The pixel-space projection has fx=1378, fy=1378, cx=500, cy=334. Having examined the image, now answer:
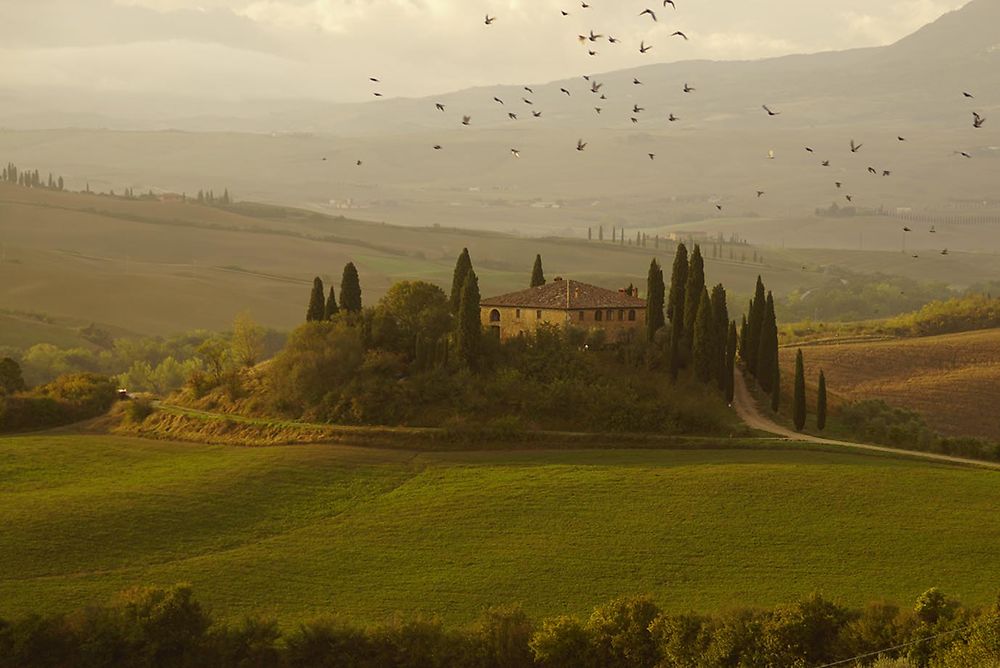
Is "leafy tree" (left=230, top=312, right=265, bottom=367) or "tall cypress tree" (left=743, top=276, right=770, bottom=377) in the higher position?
"tall cypress tree" (left=743, top=276, right=770, bottom=377)

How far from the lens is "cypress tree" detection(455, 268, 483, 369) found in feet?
293

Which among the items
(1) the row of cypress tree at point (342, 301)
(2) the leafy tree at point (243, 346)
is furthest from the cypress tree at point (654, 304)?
(2) the leafy tree at point (243, 346)

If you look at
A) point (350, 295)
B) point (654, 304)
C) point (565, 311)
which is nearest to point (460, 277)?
point (565, 311)

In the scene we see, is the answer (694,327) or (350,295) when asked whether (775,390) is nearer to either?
(694,327)

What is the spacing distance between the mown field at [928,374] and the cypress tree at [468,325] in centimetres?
3111

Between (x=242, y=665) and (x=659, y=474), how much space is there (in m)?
30.1

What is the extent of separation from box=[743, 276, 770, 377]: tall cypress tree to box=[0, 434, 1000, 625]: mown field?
57.9ft

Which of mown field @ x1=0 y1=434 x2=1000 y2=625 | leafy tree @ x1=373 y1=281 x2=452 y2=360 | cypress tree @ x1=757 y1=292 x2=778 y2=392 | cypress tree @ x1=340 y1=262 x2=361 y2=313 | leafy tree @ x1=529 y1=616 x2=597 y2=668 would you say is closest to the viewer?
leafy tree @ x1=529 y1=616 x2=597 y2=668

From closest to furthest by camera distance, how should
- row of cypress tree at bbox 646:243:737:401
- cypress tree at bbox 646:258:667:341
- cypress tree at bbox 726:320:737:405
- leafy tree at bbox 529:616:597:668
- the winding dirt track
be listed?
leafy tree at bbox 529:616:597:668, the winding dirt track, row of cypress tree at bbox 646:243:737:401, cypress tree at bbox 726:320:737:405, cypress tree at bbox 646:258:667:341

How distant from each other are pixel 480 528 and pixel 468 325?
25026mm

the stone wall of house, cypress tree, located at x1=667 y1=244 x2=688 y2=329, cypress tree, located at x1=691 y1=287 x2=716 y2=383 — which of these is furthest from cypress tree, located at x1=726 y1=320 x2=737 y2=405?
the stone wall of house

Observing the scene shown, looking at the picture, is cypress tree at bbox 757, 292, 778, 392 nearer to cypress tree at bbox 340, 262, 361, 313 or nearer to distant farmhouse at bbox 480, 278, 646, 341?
distant farmhouse at bbox 480, 278, 646, 341

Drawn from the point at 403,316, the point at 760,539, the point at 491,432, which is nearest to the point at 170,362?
the point at 403,316

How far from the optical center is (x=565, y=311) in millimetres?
94125
